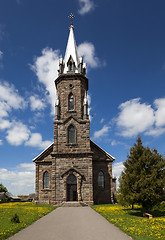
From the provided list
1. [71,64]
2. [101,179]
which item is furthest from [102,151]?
[71,64]

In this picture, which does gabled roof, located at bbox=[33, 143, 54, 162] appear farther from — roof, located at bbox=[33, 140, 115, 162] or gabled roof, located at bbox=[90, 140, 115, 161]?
gabled roof, located at bbox=[90, 140, 115, 161]

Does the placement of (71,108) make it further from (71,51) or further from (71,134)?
(71,51)

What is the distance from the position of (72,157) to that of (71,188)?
3.92m

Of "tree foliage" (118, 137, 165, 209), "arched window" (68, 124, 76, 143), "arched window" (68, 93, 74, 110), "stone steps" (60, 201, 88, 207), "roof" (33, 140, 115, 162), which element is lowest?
"stone steps" (60, 201, 88, 207)

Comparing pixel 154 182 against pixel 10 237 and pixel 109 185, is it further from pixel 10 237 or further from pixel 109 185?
pixel 109 185

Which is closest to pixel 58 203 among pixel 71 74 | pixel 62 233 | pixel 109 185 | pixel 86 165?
pixel 86 165

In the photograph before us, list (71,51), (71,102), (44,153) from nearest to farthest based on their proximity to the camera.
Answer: (71,102)
(44,153)
(71,51)

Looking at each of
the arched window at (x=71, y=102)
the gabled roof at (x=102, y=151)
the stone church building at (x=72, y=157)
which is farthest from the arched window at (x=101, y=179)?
the arched window at (x=71, y=102)

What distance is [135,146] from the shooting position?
1641 cm

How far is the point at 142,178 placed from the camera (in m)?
14.6

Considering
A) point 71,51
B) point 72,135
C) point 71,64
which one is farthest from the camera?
point 71,51

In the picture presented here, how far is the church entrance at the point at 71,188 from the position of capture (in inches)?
974

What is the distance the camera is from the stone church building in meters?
24.6

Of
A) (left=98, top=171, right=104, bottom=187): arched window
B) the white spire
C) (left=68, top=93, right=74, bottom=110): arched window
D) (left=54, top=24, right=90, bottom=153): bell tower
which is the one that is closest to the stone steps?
(left=98, top=171, right=104, bottom=187): arched window
